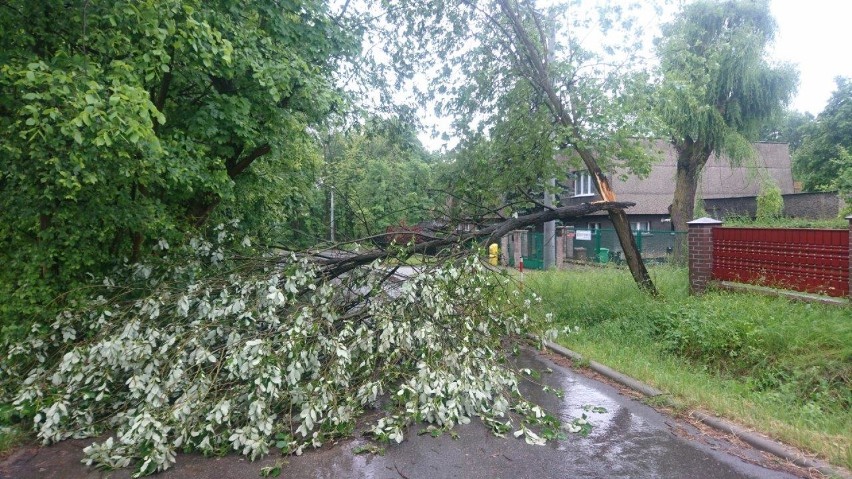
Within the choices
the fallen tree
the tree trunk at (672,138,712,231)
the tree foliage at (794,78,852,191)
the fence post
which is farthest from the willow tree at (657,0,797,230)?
the tree foliage at (794,78,852,191)

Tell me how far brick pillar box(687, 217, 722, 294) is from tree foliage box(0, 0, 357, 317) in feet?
22.6

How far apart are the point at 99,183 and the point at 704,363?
7595mm

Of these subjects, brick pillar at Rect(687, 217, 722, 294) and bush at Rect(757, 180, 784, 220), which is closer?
brick pillar at Rect(687, 217, 722, 294)

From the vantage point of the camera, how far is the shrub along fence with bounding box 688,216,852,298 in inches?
323

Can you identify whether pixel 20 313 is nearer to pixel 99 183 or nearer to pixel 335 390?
pixel 99 183

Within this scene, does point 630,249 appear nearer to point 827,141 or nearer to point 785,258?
point 785,258

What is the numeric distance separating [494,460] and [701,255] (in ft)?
23.4

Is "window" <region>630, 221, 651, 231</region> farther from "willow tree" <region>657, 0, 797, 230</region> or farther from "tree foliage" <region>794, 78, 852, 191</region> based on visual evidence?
"tree foliage" <region>794, 78, 852, 191</region>

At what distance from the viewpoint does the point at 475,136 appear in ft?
42.9

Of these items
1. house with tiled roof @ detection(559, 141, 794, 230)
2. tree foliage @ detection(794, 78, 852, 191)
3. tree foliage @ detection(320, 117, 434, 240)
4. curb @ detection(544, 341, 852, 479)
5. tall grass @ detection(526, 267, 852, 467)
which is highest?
tree foliage @ detection(794, 78, 852, 191)

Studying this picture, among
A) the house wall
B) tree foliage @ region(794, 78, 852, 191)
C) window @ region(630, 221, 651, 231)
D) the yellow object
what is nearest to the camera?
the yellow object

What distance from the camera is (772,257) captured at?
9.35 m

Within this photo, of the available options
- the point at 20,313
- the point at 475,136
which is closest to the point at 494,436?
the point at 20,313

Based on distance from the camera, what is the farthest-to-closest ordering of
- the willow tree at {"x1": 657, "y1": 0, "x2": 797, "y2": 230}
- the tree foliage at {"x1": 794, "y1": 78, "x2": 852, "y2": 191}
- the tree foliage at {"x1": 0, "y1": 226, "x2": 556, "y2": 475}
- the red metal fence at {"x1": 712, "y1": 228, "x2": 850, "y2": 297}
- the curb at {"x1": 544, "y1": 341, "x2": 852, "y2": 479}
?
1. the tree foliage at {"x1": 794, "y1": 78, "x2": 852, "y2": 191}
2. the willow tree at {"x1": 657, "y1": 0, "x2": 797, "y2": 230}
3. the red metal fence at {"x1": 712, "y1": 228, "x2": 850, "y2": 297}
4. the tree foliage at {"x1": 0, "y1": 226, "x2": 556, "y2": 475}
5. the curb at {"x1": 544, "y1": 341, "x2": 852, "y2": 479}
